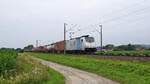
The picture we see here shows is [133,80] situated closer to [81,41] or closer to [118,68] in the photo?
[118,68]

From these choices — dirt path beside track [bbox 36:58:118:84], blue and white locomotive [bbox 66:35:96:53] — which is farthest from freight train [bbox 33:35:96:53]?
dirt path beside track [bbox 36:58:118:84]

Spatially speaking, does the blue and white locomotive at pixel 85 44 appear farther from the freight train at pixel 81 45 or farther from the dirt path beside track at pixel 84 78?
the dirt path beside track at pixel 84 78

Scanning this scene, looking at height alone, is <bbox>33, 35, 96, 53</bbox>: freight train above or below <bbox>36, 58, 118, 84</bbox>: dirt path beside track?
above

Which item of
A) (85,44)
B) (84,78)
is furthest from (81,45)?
(84,78)

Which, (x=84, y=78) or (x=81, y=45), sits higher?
(x=81, y=45)

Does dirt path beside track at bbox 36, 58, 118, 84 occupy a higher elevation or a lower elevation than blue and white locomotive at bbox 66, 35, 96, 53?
lower

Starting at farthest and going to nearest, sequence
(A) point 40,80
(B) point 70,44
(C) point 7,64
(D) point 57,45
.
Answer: (D) point 57,45 → (B) point 70,44 → (C) point 7,64 → (A) point 40,80

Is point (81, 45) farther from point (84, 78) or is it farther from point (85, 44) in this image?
point (84, 78)

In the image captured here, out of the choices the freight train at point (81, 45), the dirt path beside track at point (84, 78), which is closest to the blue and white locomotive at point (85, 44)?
the freight train at point (81, 45)

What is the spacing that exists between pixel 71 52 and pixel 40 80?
54.7 meters

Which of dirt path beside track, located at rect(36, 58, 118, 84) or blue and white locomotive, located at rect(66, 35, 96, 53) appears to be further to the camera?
blue and white locomotive, located at rect(66, 35, 96, 53)

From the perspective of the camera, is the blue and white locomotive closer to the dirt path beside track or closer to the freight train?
the freight train

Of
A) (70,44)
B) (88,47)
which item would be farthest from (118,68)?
(70,44)

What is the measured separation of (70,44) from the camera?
255 feet
